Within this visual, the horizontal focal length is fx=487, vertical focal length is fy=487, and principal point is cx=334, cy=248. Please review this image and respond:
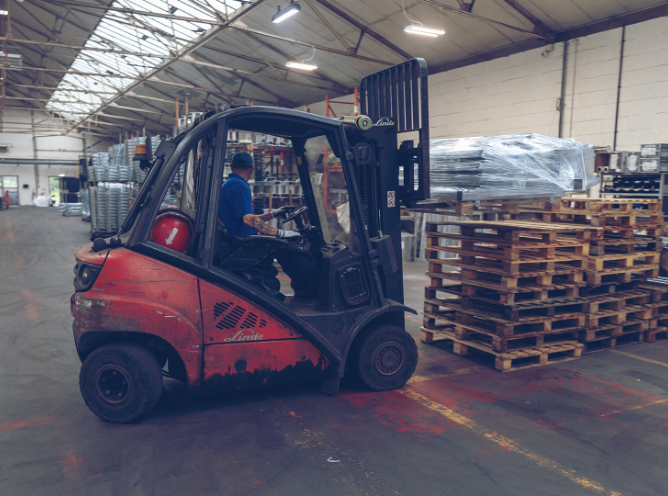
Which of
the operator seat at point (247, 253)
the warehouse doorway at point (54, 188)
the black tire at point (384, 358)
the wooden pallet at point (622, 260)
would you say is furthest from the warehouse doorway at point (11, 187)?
the wooden pallet at point (622, 260)

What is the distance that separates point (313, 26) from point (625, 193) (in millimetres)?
9682

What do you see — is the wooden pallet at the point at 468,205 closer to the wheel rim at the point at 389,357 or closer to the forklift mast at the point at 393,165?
the forklift mast at the point at 393,165

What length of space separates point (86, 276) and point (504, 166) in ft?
12.4

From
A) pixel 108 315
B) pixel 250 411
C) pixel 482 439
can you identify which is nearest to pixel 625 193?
pixel 482 439

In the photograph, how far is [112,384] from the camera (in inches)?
131

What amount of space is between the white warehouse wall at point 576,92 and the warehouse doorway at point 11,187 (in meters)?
36.9

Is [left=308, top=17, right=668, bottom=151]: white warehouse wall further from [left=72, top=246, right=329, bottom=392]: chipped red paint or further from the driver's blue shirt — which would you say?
[left=72, top=246, right=329, bottom=392]: chipped red paint

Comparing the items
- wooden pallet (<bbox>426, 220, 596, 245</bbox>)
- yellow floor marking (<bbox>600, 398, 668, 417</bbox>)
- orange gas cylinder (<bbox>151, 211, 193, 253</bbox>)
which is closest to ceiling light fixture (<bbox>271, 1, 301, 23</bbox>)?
wooden pallet (<bbox>426, 220, 596, 245</bbox>)

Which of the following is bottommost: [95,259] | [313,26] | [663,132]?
[95,259]

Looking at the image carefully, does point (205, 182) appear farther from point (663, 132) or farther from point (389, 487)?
point (663, 132)

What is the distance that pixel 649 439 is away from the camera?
10.8ft

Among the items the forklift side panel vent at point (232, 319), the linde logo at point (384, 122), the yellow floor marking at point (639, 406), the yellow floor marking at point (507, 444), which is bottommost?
the yellow floor marking at point (639, 406)

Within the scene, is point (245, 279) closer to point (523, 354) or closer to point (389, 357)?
point (389, 357)

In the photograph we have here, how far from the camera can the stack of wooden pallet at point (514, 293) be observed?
4.66m
